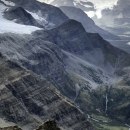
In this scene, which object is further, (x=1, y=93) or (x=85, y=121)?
(x=85, y=121)

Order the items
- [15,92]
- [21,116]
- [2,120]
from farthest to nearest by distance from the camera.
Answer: [15,92], [21,116], [2,120]

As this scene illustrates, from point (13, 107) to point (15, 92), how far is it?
15847mm

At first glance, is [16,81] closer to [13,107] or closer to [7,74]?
[7,74]

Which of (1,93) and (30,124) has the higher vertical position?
(1,93)

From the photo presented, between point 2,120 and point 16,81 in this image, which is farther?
point 16,81

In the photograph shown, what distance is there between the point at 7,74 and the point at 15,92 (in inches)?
631

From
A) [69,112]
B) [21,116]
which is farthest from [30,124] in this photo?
[69,112]

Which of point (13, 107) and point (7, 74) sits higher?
point (7, 74)

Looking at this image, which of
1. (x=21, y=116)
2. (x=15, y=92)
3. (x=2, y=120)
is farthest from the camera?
(x=15, y=92)

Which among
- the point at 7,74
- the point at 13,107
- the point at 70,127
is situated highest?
the point at 7,74

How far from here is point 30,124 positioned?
557 feet

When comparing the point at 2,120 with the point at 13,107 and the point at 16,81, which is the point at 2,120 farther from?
the point at 16,81

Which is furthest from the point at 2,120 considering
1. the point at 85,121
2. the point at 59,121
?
the point at 85,121

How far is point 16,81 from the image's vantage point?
641ft
